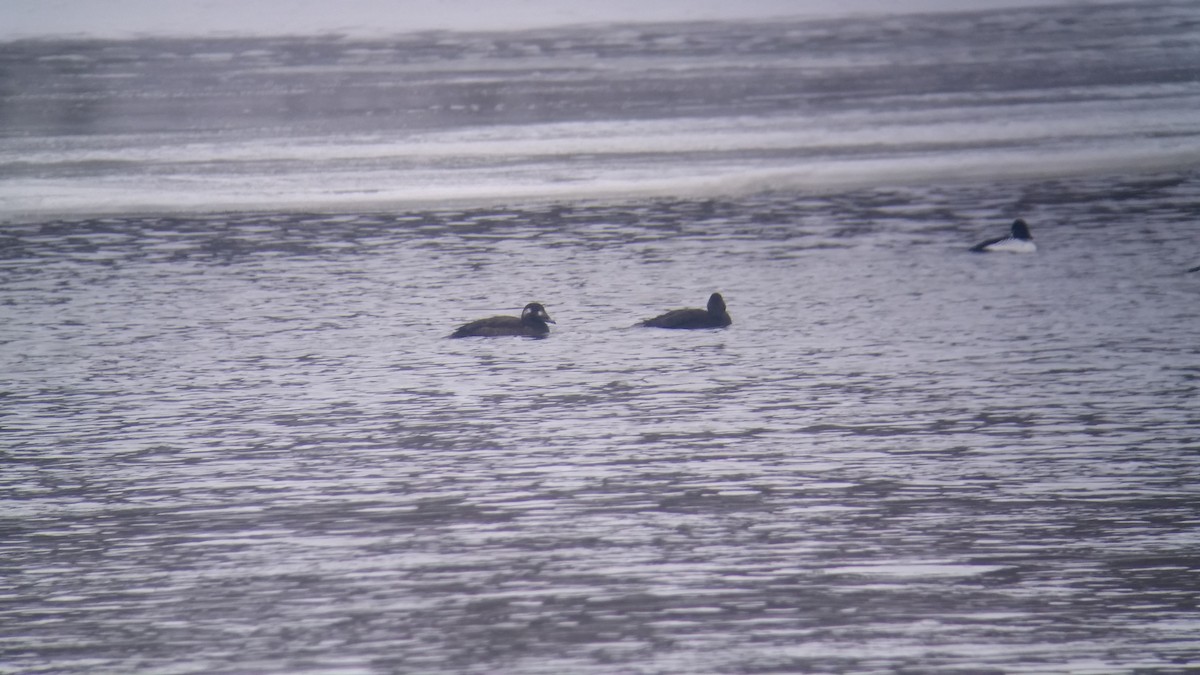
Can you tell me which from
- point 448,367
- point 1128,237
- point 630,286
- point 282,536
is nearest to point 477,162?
point 630,286

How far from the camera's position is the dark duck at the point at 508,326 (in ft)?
31.4

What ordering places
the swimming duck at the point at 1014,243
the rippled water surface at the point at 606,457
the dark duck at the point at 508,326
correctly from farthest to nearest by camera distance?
the swimming duck at the point at 1014,243 → the dark duck at the point at 508,326 → the rippled water surface at the point at 606,457

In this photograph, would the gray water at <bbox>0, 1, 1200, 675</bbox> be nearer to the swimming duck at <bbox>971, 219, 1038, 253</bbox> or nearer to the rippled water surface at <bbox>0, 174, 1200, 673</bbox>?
the rippled water surface at <bbox>0, 174, 1200, 673</bbox>

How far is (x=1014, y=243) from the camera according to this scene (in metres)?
11.9

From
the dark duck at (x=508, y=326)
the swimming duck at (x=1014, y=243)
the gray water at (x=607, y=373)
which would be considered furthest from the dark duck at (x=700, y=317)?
the swimming duck at (x=1014, y=243)

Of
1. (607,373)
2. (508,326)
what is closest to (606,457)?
(607,373)

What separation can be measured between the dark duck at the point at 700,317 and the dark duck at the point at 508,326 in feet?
2.26

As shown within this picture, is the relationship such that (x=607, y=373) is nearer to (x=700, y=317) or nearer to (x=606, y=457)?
(x=700, y=317)

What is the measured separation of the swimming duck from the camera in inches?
467

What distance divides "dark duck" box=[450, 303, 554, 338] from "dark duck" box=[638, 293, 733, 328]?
0.69 metres

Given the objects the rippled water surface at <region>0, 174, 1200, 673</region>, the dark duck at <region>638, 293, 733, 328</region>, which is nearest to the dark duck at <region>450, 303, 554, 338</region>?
the rippled water surface at <region>0, 174, 1200, 673</region>

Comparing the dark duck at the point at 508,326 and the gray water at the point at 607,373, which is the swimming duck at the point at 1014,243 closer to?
the gray water at the point at 607,373

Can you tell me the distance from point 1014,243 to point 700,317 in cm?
325

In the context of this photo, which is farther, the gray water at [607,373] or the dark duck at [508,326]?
the dark duck at [508,326]
